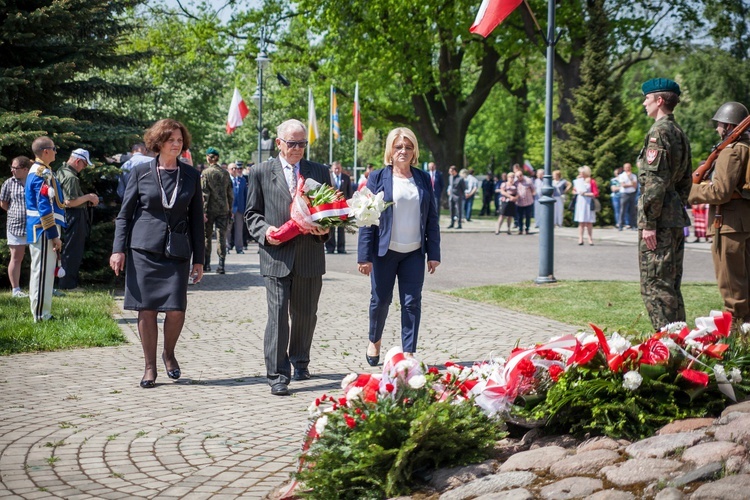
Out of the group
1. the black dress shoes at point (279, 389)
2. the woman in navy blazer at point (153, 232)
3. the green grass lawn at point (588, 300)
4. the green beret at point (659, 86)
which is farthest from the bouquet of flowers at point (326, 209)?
the green grass lawn at point (588, 300)

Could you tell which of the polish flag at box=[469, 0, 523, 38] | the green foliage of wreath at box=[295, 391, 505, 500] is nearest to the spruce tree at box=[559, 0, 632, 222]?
the polish flag at box=[469, 0, 523, 38]

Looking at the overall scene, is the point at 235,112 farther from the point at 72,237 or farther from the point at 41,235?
the point at 41,235

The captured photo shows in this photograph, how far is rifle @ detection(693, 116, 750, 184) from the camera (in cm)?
770

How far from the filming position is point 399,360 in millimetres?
4746

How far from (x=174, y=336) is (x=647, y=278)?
394cm

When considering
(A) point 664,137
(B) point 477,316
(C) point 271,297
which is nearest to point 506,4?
(B) point 477,316

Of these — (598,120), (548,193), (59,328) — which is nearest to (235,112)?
(598,120)

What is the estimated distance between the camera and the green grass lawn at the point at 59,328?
30.1ft

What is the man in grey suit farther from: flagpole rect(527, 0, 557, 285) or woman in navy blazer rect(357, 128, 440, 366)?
flagpole rect(527, 0, 557, 285)

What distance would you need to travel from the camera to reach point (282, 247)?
726 centimetres

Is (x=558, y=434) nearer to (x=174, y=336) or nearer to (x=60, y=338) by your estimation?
(x=174, y=336)

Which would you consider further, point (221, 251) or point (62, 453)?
point (221, 251)

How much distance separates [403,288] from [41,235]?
4.51m

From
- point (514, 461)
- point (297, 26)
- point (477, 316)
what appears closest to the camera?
point (514, 461)
